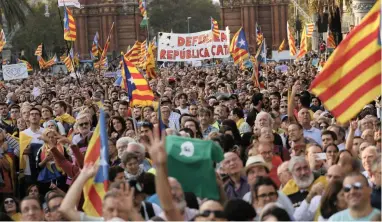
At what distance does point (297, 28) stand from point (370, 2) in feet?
150

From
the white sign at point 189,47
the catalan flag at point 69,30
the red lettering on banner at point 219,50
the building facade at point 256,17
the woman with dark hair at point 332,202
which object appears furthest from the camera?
the building facade at point 256,17

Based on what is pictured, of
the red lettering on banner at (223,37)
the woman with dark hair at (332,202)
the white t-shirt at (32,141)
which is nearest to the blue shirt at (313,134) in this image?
the white t-shirt at (32,141)

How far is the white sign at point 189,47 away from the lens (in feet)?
107

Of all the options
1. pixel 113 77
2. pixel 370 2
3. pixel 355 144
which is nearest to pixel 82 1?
pixel 113 77

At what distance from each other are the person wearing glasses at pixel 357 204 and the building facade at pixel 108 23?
6407 cm

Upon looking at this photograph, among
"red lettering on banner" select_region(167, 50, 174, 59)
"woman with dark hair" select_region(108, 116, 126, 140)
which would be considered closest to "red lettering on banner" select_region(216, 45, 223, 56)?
"red lettering on banner" select_region(167, 50, 174, 59)

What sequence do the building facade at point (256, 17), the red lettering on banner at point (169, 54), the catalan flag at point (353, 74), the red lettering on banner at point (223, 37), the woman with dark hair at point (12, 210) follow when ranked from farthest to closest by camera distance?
the building facade at point (256, 17)
the red lettering on banner at point (223, 37)
the red lettering on banner at point (169, 54)
the woman with dark hair at point (12, 210)
the catalan flag at point (353, 74)

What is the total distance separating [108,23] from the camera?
73375 millimetres

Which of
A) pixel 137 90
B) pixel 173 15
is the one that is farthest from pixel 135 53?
pixel 173 15

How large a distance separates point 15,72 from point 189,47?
526cm

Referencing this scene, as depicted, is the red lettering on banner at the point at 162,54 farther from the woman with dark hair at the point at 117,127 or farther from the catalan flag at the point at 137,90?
the woman with dark hair at the point at 117,127

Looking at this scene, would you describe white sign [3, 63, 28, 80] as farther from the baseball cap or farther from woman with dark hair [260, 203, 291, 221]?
woman with dark hair [260, 203, 291, 221]

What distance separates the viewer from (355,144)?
41.9ft

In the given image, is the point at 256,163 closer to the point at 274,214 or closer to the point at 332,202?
the point at 332,202
